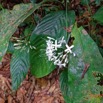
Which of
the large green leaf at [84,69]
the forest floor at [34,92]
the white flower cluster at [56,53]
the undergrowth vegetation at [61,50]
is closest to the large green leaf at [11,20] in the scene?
the undergrowth vegetation at [61,50]

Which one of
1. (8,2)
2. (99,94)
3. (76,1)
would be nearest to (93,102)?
(99,94)

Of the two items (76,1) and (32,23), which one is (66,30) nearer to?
(32,23)

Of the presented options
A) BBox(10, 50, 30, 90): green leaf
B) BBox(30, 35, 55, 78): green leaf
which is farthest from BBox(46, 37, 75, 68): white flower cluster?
BBox(10, 50, 30, 90): green leaf

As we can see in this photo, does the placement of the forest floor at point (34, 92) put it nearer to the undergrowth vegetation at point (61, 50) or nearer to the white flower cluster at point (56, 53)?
the undergrowth vegetation at point (61, 50)

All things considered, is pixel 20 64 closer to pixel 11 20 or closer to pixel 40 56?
pixel 40 56

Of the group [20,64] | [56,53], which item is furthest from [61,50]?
[20,64]
